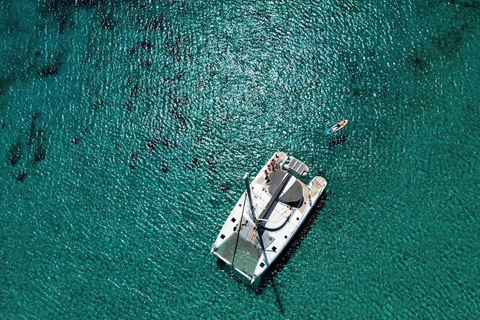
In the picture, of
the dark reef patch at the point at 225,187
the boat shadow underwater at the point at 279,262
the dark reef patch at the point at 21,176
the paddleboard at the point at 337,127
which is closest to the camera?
the boat shadow underwater at the point at 279,262

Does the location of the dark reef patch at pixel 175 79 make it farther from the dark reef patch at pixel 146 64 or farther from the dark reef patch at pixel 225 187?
the dark reef patch at pixel 225 187

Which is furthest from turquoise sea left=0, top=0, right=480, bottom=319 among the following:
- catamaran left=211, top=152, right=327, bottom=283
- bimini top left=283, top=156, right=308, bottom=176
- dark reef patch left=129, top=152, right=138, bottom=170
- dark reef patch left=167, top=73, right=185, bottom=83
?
catamaran left=211, top=152, right=327, bottom=283

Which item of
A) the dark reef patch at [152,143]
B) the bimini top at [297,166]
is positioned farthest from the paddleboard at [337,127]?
the dark reef patch at [152,143]

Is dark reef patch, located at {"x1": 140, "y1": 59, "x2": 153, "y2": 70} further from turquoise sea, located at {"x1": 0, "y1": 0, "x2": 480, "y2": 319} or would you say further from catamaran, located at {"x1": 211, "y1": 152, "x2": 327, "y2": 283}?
catamaran, located at {"x1": 211, "y1": 152, "x2": 327, "y2": 283}

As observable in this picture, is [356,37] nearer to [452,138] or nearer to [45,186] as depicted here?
[452,138]

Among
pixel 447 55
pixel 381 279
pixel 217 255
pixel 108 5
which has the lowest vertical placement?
pixel 217 255

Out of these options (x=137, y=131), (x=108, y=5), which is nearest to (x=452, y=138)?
(x=137, y=131)

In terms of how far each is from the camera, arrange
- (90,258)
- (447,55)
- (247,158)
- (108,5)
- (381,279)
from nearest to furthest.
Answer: (381,279)
(90,258)
(247,158)
(447,55)
(108,5)
